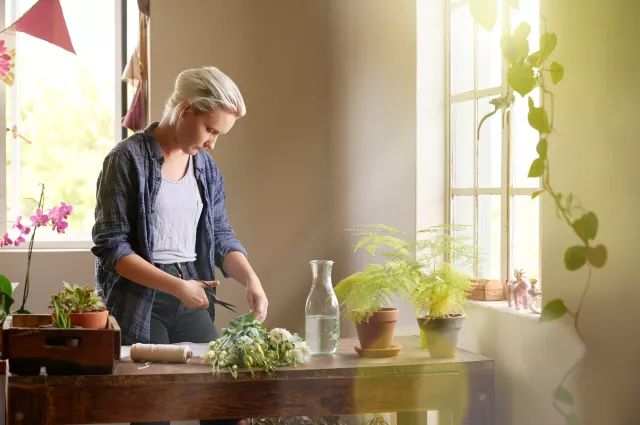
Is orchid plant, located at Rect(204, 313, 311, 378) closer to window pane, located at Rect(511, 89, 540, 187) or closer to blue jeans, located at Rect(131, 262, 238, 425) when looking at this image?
blue jeans, located at Rect(131, 262, 238, 425)

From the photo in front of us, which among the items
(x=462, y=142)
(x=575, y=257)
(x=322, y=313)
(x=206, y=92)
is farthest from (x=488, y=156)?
(x=575, y=257)

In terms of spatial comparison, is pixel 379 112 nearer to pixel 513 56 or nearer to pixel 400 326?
pixel 400 326

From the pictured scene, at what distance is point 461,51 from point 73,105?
2307mm

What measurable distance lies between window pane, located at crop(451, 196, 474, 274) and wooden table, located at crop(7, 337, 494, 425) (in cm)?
50

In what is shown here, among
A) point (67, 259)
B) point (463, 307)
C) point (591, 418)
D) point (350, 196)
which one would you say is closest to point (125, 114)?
point (67, 259)

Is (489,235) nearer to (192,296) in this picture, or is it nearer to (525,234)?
(525,234)

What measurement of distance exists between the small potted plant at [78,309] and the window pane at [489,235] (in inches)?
43.5

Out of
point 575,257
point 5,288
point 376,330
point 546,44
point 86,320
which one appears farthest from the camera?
point 5,288

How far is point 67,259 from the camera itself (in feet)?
12.8

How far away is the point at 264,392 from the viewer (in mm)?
2107

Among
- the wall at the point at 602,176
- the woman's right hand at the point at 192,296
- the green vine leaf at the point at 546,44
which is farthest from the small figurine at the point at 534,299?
the green vine leaf at the point at 546,44

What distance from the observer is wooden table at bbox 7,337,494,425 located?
2.04 metres

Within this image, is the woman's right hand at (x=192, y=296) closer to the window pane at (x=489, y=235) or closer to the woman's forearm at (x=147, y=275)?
the woman's forearm at (x=147, y=275)

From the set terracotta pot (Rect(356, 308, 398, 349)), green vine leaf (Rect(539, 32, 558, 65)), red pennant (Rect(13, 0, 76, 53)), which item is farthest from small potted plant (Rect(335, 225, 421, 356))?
red pennant (Rect(13, 0, 76, 53))
